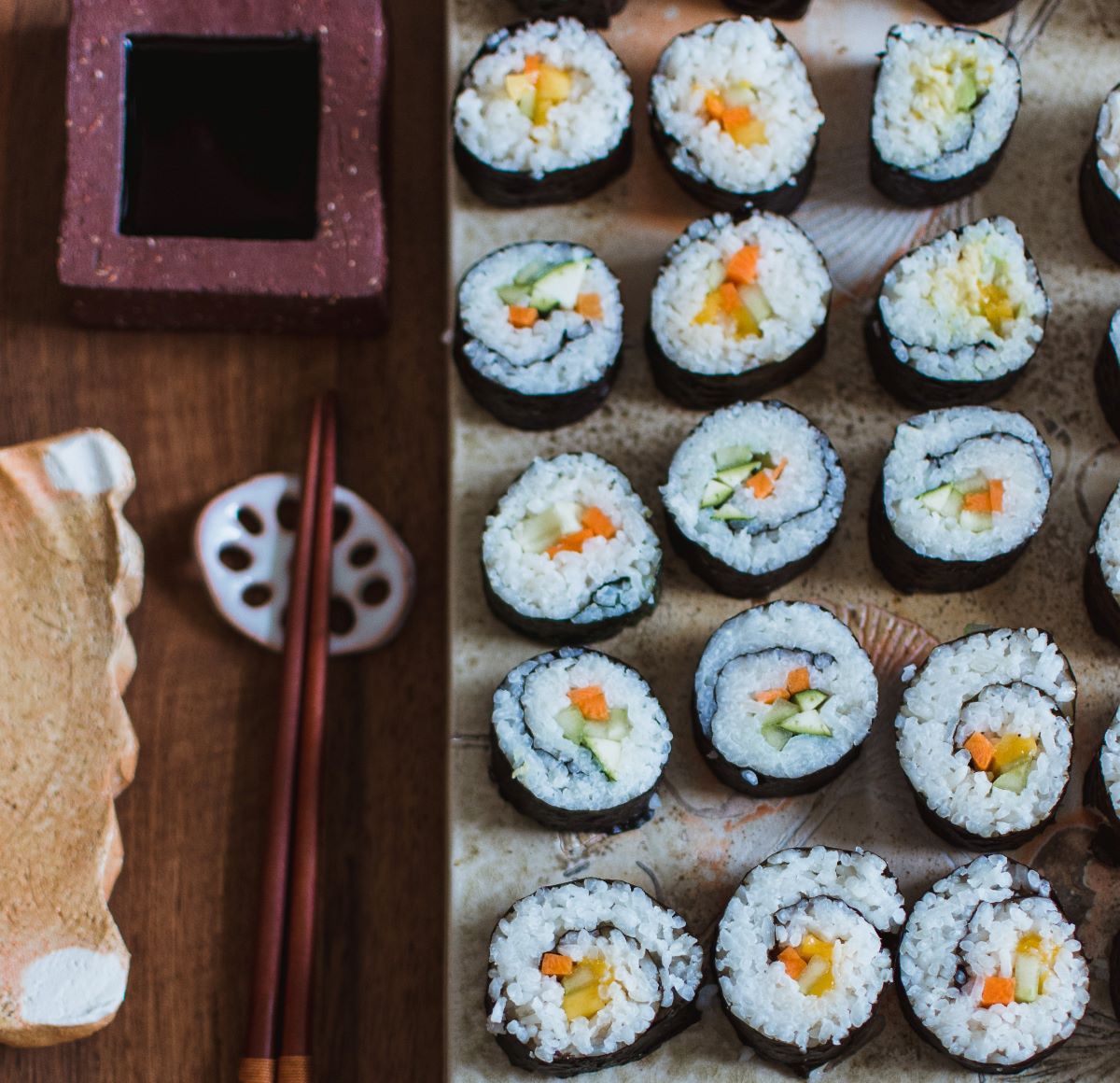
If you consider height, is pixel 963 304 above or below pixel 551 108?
below

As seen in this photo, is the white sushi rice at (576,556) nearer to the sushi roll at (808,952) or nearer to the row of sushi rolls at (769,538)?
the row of sushi rolls at (769,538)

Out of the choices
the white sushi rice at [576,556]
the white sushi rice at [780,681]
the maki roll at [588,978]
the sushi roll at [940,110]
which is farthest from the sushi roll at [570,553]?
the sushi roll at [940,110]

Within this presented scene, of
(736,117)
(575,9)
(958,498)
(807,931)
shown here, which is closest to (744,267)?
(736,117)

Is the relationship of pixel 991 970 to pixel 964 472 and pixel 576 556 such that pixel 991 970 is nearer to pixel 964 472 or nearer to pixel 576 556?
pixel 964 472

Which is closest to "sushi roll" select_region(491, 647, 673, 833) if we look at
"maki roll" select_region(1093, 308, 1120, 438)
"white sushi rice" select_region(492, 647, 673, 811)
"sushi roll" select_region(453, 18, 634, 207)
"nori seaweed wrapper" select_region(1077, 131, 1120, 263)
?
"white sushi rice" select_region(492, 647, 673, 811)

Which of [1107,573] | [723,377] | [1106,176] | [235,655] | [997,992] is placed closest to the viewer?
[997,992]

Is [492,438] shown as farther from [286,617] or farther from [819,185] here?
[819,185]

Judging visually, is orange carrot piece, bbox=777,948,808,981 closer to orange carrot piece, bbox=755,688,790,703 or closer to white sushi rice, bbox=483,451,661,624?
orange carrot piece, bbox=755,688,790,703
